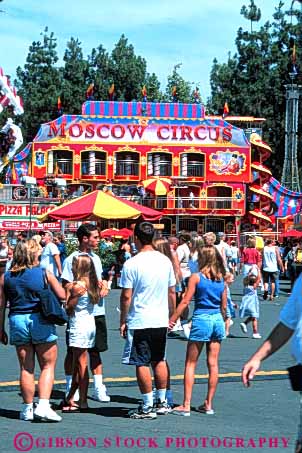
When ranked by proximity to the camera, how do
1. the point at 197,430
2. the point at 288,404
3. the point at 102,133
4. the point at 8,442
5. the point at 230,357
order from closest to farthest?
the point at 8,442 < the point at 197,430 < the point at 288,404 < the point at 230,357 < the point at 102,133

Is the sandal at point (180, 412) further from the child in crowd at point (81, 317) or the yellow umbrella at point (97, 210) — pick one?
the yellow umbrella at point (97, 210)

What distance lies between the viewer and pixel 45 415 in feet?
27.0

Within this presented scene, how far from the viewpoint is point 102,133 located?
172 feet

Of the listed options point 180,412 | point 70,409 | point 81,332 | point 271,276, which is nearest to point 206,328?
point 180,412

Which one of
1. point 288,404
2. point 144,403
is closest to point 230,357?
point 288,404

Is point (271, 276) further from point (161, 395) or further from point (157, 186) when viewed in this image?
point (157, 186)

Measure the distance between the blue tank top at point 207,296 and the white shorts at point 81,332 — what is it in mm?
977

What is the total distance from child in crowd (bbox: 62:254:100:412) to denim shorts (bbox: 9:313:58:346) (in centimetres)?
59

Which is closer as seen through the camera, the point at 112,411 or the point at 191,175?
the point at 112,411

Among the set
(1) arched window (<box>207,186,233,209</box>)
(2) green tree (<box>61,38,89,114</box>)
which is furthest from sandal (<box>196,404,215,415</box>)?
(2) green tree (<box>61,38,89,114</box>)

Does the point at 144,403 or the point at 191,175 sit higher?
the point at 191,175

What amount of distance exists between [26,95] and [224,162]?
27654mm

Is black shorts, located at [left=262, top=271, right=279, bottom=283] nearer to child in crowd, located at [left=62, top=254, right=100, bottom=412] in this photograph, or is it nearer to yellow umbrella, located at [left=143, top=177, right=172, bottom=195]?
child in crowd, located at [left=62, top=254, right=100, bottom=412]

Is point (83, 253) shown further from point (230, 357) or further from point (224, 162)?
point (224, 162)
